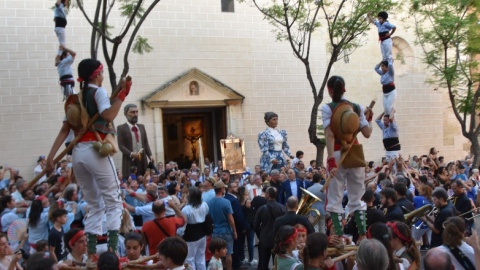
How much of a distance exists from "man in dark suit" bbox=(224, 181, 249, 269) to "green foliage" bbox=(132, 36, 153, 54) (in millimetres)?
10222

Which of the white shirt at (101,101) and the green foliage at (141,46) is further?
the green foliage at (141,46)

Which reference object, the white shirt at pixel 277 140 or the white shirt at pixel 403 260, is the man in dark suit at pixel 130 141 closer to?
the white shirt at pixel 277 140

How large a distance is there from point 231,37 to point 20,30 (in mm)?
8152

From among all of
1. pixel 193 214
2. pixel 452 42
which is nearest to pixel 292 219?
pixel 193 214

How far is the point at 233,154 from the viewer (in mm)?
18781

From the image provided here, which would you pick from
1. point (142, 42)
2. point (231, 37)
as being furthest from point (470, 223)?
point (231, 37)

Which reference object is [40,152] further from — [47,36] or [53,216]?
[53,216]

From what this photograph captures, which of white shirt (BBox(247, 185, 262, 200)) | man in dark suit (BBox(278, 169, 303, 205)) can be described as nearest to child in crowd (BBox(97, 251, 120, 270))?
man in dark suit (BBox(278, 169, 303, 205))

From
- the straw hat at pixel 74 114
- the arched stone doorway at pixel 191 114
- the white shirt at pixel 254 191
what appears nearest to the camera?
the straw hat at pixel 74 114

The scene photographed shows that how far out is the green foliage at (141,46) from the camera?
63.0ft

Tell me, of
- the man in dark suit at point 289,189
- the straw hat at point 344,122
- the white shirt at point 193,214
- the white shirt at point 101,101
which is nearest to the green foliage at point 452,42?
the man in dark suit at point 289,189

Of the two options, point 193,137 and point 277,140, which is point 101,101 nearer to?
point 277,140

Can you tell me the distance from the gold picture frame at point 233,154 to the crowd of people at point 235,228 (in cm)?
554

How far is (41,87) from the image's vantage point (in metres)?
19.8
